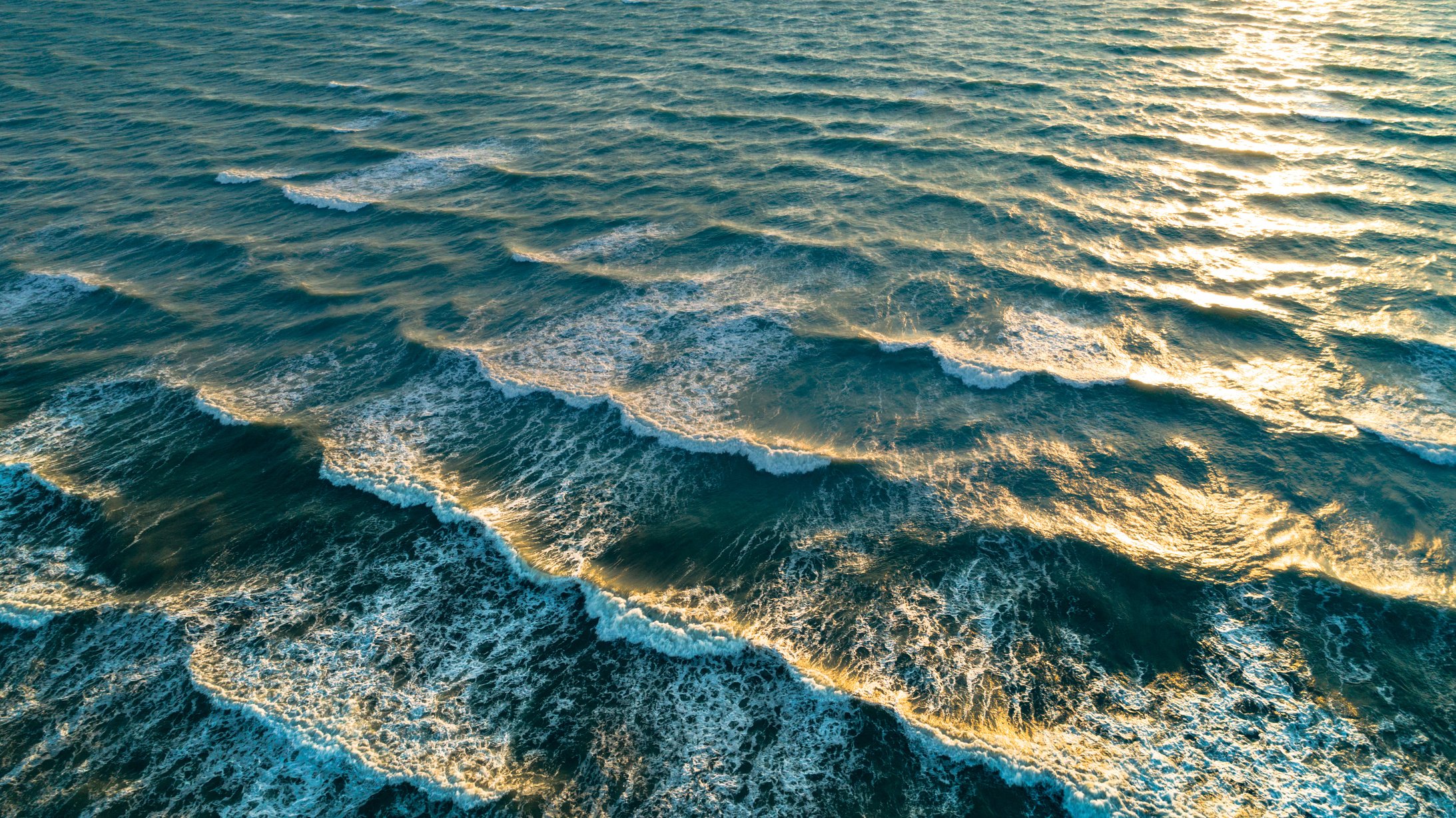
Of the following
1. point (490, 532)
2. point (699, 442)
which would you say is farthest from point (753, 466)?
point (490, 532)

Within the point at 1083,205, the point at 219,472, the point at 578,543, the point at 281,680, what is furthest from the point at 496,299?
the point at 1083,205

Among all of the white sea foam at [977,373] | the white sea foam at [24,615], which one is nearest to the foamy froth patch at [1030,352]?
the white sea foam at [977,373]

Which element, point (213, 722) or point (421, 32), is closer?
point (213, 722)

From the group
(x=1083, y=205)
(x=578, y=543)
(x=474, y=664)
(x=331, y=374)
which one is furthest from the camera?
(x=1083, y=205)

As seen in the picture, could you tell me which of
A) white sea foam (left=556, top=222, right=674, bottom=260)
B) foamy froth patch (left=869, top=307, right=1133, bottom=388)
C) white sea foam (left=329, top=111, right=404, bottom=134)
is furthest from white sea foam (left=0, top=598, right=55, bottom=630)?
white sea foam (left=329, top=111, right=404, bottom=134)

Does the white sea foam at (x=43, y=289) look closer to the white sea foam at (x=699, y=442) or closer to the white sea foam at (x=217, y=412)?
the white sea foam at (x=217, y=412)

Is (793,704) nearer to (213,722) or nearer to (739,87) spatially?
(213,722)

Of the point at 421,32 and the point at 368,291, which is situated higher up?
the point at 421,32
